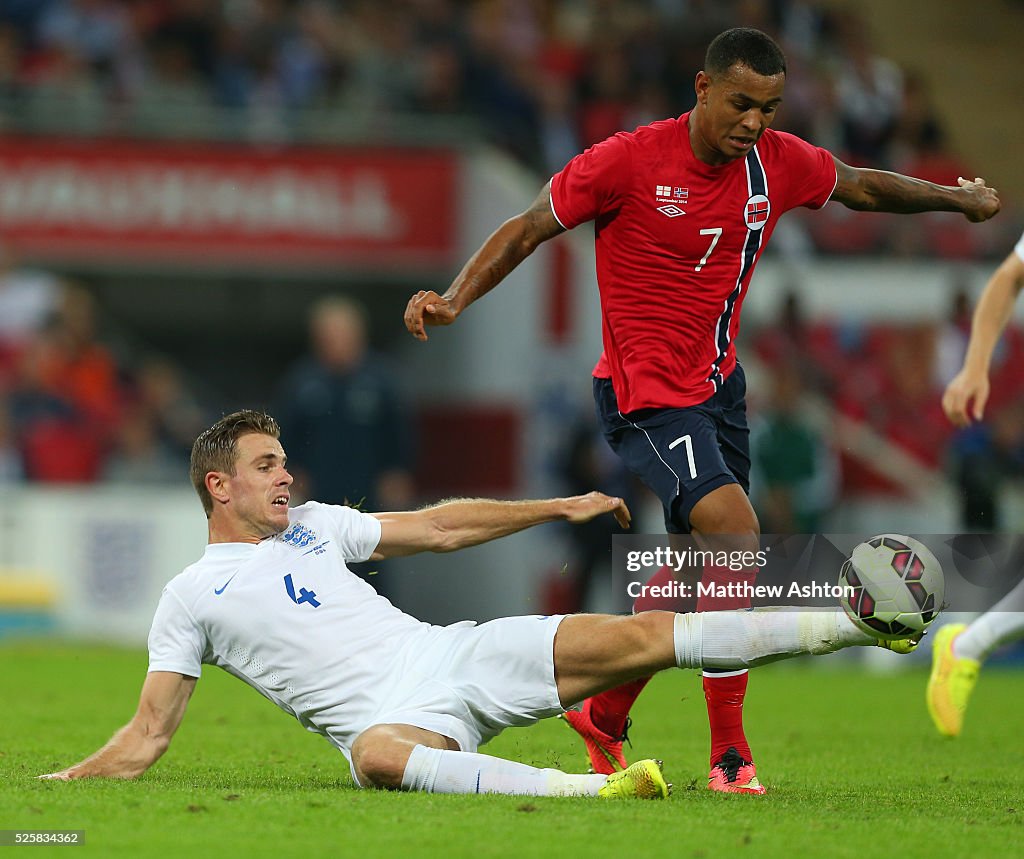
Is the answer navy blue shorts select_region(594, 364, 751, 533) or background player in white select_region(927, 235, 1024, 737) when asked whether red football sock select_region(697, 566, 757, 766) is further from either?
background player in white select_region(927, 235, 1024, 737)

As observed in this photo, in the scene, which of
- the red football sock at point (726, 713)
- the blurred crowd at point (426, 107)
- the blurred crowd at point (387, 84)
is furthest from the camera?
the blurred crowd at point (387, 84)

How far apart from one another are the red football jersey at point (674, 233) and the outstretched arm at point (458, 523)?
613mm

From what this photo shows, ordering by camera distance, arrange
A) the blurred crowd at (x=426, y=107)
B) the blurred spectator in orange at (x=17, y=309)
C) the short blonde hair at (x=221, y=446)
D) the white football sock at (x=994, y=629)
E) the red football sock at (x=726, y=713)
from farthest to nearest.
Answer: the blurred spectator in orange at (x=17, y=309) → the blurred crowd at (x=426, y=107) → the white football sock at (x=994, y=629) → the red football sock at (x=726, y=713) → the short blonde hair at (x=221, y=446)

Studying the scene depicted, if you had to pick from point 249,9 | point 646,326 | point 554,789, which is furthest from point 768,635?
point 249,9

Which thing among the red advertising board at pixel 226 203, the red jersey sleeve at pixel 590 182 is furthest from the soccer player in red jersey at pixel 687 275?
the red advertising board at pixel 226 203

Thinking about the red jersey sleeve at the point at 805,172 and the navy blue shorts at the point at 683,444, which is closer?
the navy blue shorts at the point at 683,444

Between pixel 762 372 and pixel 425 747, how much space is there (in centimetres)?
1028

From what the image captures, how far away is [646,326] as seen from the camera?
6500mm

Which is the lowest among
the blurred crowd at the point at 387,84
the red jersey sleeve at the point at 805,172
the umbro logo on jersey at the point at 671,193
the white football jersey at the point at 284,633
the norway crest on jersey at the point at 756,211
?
the white football jersey at the point at 284,633

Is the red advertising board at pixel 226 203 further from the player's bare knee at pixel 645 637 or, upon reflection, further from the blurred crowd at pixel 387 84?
the player's bare knee at pixel 645 637

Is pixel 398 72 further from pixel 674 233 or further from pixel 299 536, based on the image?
pixel 299 536

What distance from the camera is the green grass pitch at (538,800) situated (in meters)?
4.87

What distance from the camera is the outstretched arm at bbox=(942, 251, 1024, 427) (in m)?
6.49

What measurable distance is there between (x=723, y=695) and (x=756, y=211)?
175 cm
